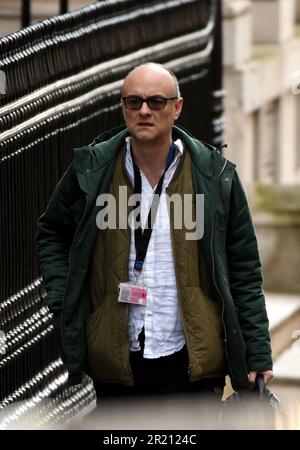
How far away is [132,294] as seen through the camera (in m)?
6.85

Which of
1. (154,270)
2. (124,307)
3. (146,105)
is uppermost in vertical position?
(146,105)

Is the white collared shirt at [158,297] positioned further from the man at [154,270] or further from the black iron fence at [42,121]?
the black iron fence at [42,121]

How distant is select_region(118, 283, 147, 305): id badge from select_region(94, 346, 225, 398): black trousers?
0.65 feet

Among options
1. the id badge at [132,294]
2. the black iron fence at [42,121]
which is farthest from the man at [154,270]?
the black iron fence at [42,121]

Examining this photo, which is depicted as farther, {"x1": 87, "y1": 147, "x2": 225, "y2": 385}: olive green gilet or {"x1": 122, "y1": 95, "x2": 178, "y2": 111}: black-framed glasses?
{"x1": 87, "y1": 147, "x2": 225, "y2": 385}: olive green gilet

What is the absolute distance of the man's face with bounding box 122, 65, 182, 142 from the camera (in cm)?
677

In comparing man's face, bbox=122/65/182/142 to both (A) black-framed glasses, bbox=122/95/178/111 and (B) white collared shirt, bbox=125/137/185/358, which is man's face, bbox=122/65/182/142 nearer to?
(A) black-framed glasses, bbox=122/95/178/111

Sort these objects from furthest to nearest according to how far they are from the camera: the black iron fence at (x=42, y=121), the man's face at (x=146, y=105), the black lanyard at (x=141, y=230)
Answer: the black iron fence at (x=42, y=121)
the black lanyard at (x=141, y=230)
the man's face at (x=146, y=105)

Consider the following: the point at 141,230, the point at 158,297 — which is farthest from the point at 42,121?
the point at 158,297

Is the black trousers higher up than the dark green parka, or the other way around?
the dark green parka

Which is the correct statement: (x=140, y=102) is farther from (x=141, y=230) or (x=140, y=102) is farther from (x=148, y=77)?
(x=141, y=230)

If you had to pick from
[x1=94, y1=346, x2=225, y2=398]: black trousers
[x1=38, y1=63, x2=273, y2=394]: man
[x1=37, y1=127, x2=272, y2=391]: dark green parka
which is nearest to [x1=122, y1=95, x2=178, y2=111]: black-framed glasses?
[x1=38, y1=63, x2=273, y2=394]: man

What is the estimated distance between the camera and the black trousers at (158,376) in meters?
6.92

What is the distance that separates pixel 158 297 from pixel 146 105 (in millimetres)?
700
